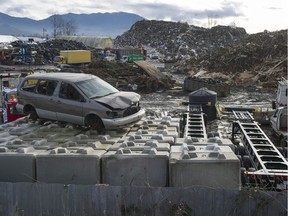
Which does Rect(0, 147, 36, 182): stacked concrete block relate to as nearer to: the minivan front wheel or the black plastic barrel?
the minivan front wheel

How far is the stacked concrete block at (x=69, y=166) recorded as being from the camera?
6887 millimetres

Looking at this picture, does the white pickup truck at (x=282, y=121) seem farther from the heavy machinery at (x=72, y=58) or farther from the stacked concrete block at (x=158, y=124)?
the heavy machinery at (x=72, y=58)

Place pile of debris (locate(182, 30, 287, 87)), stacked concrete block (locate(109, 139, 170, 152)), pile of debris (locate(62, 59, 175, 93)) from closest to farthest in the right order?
stacked concrete block (locate(109, 139, 170, 152)) → pile of debris (locate(62, 59, 175, 93)) → pile of debris (locate(182, 30, 287, 87))

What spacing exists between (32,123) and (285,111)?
9.03 m

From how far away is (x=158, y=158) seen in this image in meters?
6.72

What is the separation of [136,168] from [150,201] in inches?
41.9

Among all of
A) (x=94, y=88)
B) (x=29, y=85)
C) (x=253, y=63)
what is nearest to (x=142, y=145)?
(x=94, y=88)

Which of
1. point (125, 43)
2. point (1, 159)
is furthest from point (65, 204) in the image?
point (125, 43)

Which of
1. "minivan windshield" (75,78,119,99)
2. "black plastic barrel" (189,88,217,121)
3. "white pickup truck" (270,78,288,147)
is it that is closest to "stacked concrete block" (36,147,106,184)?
"minivan windshield" (75,78,119,99)

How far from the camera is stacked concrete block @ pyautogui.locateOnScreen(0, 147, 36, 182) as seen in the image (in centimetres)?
710

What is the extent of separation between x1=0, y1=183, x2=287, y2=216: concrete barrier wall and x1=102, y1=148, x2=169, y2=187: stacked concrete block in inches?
35.6

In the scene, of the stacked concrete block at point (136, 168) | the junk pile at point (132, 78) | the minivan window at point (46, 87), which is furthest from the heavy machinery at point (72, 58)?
the stacked concrete block at point (136, 168)

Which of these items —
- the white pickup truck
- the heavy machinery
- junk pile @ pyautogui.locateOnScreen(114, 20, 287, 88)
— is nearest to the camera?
the white pickup truck

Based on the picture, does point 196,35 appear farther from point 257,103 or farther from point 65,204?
point 65,204
